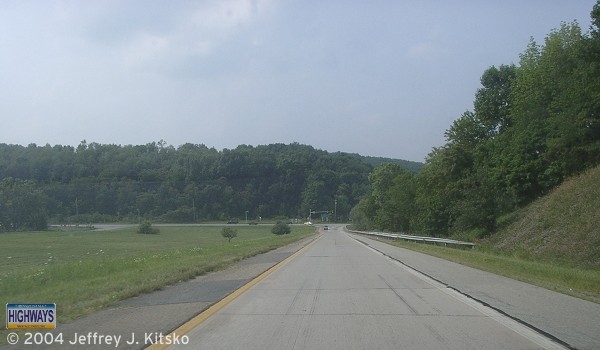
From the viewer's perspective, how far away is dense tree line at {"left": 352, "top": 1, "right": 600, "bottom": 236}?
3984cm

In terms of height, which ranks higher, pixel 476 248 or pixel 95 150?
pixel 95 150

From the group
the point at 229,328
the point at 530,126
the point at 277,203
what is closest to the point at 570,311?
the point at 229,328

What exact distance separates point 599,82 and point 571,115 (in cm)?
514

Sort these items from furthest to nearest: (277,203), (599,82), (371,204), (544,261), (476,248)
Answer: (277,203)
(371,204)
(476,248)
(599,82)
(544,261)

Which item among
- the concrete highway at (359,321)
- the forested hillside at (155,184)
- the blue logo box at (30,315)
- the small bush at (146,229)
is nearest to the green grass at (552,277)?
the concrete highway at (359,321)

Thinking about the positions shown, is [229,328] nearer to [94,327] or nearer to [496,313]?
[94,327]

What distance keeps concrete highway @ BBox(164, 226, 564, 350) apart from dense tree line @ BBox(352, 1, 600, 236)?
2876 centimetres

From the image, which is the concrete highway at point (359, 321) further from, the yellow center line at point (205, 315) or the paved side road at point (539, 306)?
the paved side road at point (539, 306)

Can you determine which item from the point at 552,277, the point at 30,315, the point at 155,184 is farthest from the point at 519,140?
the point at 155,184

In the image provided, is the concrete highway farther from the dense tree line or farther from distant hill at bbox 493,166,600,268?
the dense tree line

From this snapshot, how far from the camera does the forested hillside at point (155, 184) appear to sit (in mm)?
76688

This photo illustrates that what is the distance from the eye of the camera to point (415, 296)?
45.2 feet

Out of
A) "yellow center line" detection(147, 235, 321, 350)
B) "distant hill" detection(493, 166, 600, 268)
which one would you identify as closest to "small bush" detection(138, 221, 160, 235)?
"distant hill" detection(493, 166, 600, 268)

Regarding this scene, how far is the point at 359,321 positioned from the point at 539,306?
13.7 ft
